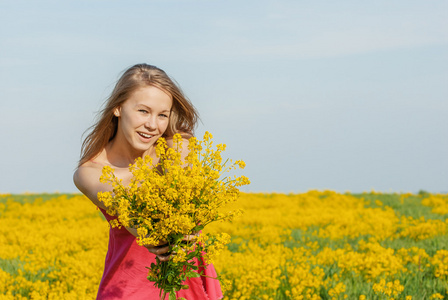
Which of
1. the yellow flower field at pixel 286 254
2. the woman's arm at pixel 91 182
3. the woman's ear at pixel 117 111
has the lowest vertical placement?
the yellow flower field at pixel 286 254

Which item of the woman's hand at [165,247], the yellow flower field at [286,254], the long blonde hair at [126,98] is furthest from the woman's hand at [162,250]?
the long blonde hair at [126,98]

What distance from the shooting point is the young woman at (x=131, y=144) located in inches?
132

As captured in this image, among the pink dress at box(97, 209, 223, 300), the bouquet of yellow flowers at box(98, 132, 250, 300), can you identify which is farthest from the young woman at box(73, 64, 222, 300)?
the bouquet of yellow flowers at box(98, 132, 250, 300)

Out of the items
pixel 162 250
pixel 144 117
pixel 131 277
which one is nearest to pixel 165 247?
pixel 162 250

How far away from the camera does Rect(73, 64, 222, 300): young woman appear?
11.0ft

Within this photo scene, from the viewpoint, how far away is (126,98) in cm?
348

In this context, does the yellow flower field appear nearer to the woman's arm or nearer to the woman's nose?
the woman's arm

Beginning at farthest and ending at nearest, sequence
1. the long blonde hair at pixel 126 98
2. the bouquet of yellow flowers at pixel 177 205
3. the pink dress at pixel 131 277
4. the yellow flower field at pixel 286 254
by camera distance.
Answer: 1. the yellow flower field at pixel 286 254
2. the long blonde hair at pixel 126 98
3. the pink dress at pixel 131 277
4. the bouquet of yellow flowers at pixel 177 205

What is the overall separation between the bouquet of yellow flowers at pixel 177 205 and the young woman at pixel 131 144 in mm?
462

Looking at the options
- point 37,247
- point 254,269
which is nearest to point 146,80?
point 254,269

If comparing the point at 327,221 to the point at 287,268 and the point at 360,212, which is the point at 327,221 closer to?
the point at 360,212

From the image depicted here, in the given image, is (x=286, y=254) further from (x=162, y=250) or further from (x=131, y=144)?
(x=162, y=250)

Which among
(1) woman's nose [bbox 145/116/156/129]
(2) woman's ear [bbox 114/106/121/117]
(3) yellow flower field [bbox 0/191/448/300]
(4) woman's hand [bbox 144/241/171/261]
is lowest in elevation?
(3) yellow flower field [bbox 0/191/448/300]

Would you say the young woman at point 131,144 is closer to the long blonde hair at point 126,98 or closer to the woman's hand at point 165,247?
the long blonde hair at point 126,98
